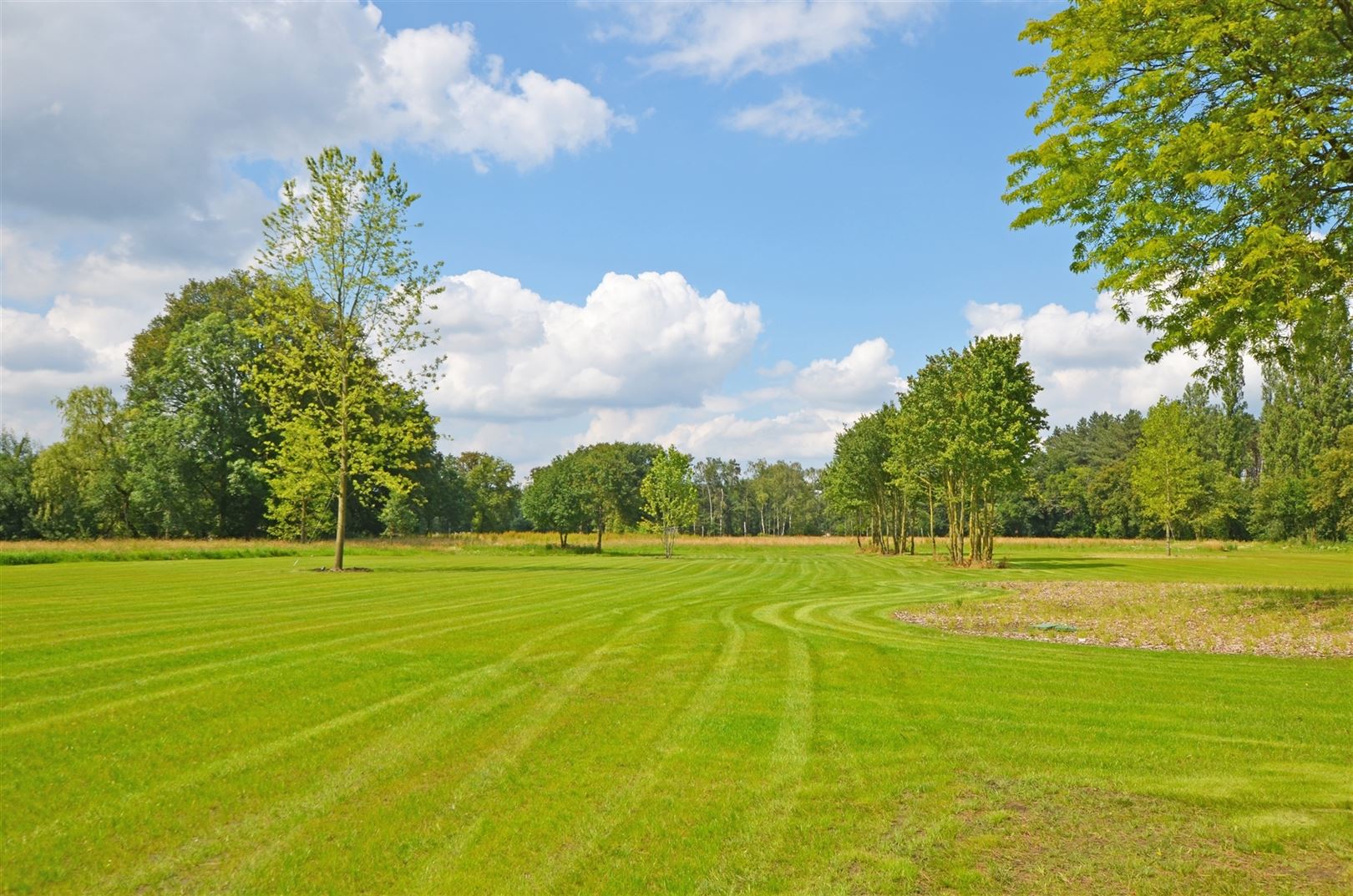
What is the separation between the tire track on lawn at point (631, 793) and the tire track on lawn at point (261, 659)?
5.27 m

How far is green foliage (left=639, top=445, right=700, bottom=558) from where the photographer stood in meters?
61.5

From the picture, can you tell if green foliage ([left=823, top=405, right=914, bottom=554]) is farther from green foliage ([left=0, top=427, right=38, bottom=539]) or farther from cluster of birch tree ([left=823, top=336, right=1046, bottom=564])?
green foliage ([left=0, top=427, right=38, bottom=539])

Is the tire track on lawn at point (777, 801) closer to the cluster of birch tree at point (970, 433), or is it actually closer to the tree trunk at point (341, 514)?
the tree trunk at point (341, 514)

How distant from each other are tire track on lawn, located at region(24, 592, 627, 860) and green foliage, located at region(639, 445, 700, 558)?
49530mm

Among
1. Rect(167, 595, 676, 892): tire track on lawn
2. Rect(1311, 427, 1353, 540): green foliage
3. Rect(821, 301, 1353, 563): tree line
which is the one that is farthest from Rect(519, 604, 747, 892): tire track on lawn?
Rect(1311, 427, 1353, 540): green foliage

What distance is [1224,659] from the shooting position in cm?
1259

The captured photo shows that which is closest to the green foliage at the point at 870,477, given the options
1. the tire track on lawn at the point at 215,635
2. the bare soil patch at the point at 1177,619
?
the bare soil patch at the point at 1177,619

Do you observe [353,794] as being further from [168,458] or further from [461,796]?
[168,458]

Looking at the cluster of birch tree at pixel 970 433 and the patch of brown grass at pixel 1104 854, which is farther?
the cluster of birch tree at pixel 970 433

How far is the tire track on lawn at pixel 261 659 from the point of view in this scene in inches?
302

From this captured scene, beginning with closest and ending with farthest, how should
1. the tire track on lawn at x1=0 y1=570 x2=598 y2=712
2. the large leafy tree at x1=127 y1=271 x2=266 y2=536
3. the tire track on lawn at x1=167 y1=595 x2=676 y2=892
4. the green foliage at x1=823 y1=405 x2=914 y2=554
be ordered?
1. the tire track on lawn at x1=167 y1=595 x2=676 y2=892
2. the tire track on lawn at x1=0 y1=570 x2=598 y2=712
3. the large leafy tree at x1=127 y1=271 x2=266 y2=536
4. the green foliage at x1=823 y1=405 x2=914 y2=554

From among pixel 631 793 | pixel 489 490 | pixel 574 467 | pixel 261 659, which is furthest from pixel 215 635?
pixel 489 490

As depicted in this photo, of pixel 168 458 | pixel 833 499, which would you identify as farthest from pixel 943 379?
pixel 168 458

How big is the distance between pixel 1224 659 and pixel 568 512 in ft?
202
